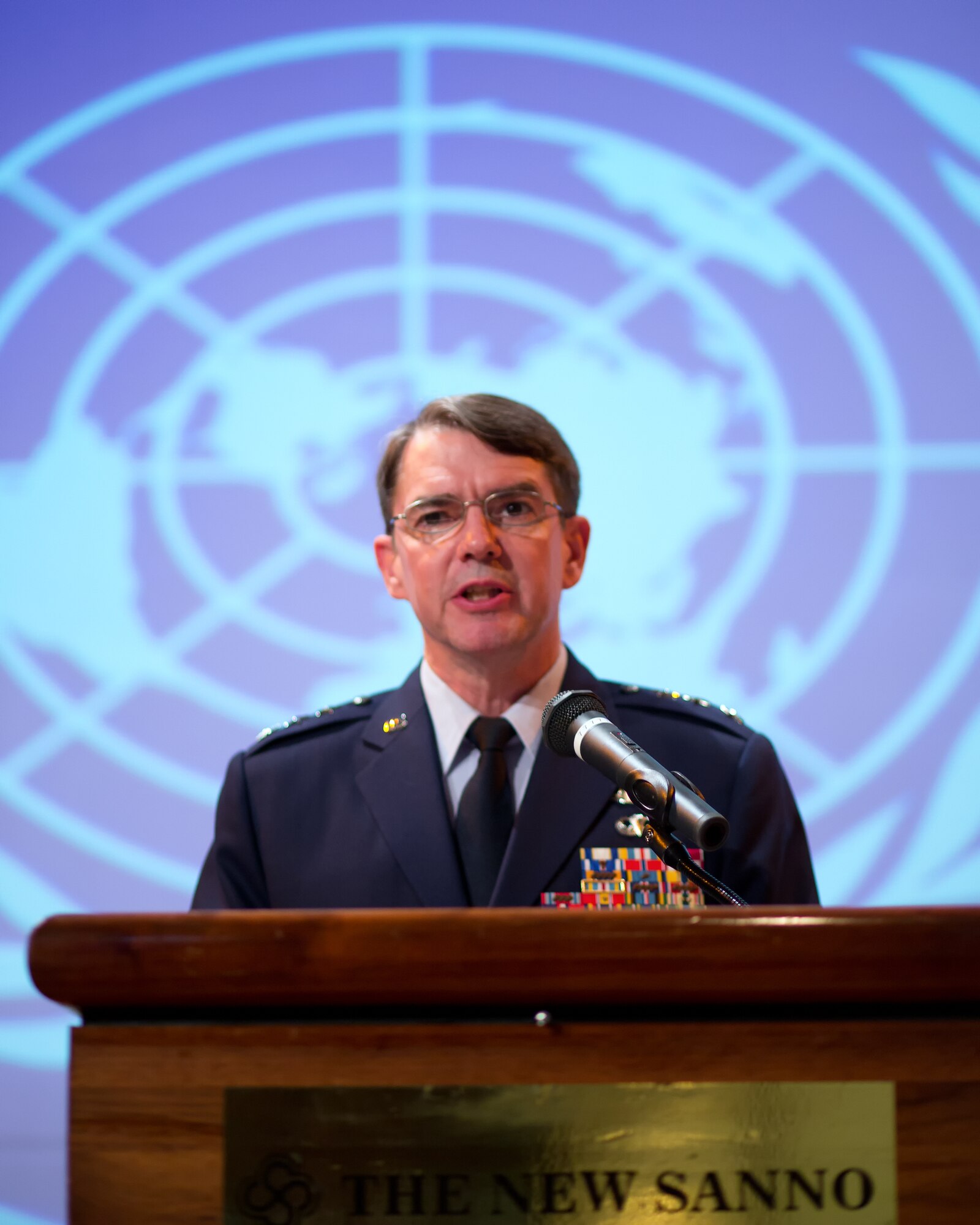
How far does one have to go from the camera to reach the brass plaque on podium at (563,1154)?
2.52 feet

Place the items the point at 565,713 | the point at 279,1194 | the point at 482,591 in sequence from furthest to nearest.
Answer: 1. the point at 482,591
2. the point at 565,713
3. the point at 279,1194

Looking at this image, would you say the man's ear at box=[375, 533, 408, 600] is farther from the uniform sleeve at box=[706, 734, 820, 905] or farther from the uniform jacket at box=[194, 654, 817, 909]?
the uniform sleeve at box=[706, 734, 820, 905]

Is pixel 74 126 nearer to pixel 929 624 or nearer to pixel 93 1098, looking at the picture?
pixel 929 624

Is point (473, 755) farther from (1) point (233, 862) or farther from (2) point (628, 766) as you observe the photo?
(2) point (628, 766)

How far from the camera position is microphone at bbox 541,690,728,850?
1021mm

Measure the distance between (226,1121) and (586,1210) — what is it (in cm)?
23

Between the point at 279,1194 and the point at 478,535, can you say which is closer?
the point at 279,1194

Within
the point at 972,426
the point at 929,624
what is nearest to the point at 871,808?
the point at 929,624

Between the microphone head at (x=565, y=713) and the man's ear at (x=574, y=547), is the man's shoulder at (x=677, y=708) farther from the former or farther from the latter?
the microphone head at (x=565, y=713)

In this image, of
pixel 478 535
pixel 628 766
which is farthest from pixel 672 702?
pixel 628 766

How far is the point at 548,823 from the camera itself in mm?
1788

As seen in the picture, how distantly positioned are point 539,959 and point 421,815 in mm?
1055

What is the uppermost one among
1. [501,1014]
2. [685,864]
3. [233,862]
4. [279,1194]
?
[233,862]

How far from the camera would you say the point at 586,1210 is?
0.77 meters
